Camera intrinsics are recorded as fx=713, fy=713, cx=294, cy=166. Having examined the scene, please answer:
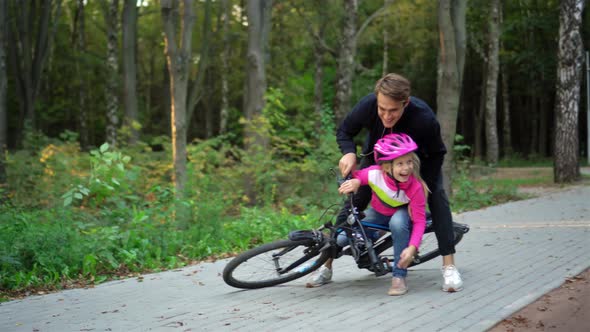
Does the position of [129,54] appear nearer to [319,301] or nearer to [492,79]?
[492,79]

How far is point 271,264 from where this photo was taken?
6.36 meters

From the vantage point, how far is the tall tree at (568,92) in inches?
767

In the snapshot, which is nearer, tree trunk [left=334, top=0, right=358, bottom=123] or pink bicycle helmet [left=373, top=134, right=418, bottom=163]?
pink bicycle helmet [left=373, top=134, right=418, bottom=163]

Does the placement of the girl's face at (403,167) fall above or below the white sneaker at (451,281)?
above

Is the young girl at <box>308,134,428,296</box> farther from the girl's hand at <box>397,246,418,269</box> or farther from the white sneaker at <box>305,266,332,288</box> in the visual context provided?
the white sneaker at <box>305,266,332,288</box>

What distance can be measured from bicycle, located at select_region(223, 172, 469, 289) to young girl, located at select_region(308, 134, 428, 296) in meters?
0.18

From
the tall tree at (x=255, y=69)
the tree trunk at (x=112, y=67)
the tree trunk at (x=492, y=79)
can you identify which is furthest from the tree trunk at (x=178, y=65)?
the tree trunk at (x=492, y=79)

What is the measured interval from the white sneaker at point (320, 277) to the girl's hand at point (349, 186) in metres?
1.00

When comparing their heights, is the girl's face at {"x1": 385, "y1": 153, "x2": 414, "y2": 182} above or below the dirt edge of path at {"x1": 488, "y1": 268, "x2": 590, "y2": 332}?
above

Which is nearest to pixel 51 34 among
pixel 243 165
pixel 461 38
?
pixel 243 165

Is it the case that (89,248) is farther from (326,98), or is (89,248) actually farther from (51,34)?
(326,98)

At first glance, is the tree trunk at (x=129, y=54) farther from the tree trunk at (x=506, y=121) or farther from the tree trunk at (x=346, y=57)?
the tree trunk at (x=506, y=121)

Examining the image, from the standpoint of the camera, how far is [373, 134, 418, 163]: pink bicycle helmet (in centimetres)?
585

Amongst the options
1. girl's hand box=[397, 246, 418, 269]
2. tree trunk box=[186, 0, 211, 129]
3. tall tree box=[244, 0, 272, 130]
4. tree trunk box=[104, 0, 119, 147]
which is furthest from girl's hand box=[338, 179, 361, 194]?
tree trunk box=[104, 0, 119, 147]
